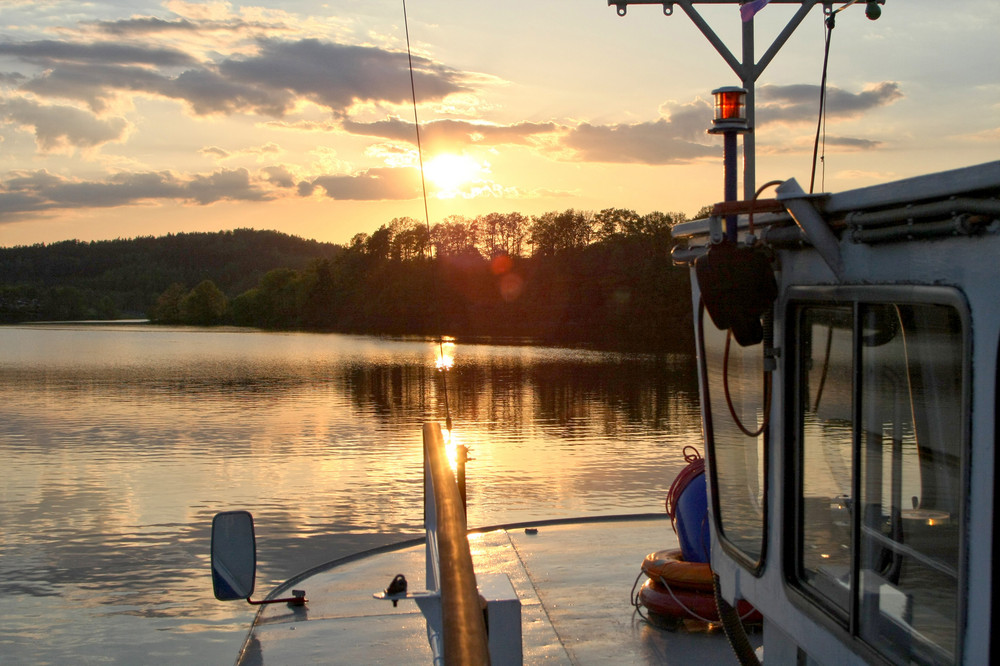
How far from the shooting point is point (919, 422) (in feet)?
7.55

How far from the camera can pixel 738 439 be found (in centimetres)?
340

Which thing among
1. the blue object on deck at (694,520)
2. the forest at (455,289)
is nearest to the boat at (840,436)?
the blue object on deck at (694,520)

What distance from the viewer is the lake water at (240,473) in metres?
8.12

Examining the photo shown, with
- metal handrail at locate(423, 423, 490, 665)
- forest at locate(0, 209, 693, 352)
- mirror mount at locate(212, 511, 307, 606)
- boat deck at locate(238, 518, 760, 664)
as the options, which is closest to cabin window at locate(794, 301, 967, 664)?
metal handrail at locate(423, 423, 490, 665)

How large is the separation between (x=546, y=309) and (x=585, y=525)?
8401 centimetres

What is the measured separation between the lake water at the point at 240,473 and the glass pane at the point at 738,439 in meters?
3.95

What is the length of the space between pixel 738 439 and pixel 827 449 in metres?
0.67

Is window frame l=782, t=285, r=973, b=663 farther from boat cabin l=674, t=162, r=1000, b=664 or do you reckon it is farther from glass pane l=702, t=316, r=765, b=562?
glass pane l=702, t=316, r=765, b=562

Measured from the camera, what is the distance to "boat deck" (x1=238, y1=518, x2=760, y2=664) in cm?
559

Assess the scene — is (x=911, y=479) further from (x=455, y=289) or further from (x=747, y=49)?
(x=455, y=289)

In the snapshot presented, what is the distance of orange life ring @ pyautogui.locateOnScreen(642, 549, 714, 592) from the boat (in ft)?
7.73

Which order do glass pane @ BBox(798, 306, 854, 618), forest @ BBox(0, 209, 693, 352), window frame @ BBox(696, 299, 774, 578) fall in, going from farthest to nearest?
forest @ BBox(0, 209, 693, 352)
window frame @ BBox(696, 299, 774, 578)
glass pane @ BBox(798, 306, 854, 618)

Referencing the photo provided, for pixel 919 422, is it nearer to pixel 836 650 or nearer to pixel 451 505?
pixel 836 650

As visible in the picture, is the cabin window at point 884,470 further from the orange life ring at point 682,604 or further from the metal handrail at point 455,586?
the orange life ring at point 682,604
